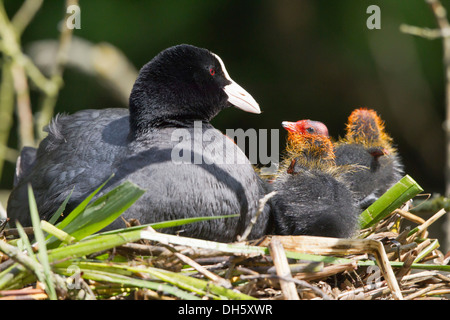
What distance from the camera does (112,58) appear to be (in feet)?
13.7

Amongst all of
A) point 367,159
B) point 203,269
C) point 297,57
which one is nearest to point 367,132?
point 367,159

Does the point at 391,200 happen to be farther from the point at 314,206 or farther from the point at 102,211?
the point at 102,211

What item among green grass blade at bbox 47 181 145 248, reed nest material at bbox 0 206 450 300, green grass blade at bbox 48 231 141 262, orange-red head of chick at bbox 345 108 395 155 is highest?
orange-red head of chick at bbox 345 108 395 155

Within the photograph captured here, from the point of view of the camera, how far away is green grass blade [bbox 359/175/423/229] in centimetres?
218

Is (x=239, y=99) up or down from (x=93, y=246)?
up

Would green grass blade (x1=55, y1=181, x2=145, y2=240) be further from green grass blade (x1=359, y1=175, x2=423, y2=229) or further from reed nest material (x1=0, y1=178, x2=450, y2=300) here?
green grass blade (x1=359, y1=175, x2=423, y2=229)

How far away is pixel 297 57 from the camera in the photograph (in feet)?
16.1

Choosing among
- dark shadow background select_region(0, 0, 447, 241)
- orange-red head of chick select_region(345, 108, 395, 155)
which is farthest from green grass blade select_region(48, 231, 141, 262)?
dark shadow background select_region(0, 0, 447, 241)

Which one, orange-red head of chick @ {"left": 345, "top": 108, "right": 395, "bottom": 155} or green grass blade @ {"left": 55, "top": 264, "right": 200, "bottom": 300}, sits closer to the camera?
green grass blade @ {"left": 55, "top": 264, "right": 200, "bottom": 300}

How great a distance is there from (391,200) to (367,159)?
43 centimetres

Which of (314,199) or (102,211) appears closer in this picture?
(102,211)

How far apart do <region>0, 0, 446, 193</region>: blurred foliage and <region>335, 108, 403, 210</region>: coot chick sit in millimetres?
1681

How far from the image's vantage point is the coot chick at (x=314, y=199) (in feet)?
7.17
